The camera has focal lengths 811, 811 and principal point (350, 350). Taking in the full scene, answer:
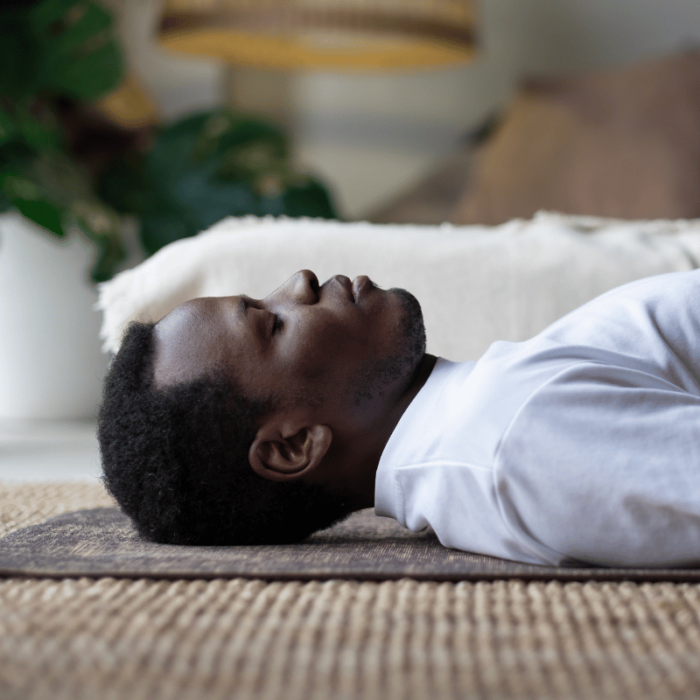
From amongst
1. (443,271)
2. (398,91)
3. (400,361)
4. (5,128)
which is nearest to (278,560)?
(400,361)

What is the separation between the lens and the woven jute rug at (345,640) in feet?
1.42

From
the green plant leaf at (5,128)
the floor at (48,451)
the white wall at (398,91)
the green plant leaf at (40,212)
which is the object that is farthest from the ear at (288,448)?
the white wall at (398,91)

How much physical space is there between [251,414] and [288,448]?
5cm

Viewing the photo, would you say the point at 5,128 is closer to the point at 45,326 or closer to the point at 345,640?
the point at 45,326

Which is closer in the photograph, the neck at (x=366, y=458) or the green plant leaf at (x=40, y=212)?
the neck at (x=366, y=458)

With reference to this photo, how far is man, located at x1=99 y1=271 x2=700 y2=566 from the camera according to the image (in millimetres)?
637

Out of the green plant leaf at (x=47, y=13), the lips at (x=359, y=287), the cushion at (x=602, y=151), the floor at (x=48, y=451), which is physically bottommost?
the floor at (x=48, y=451)

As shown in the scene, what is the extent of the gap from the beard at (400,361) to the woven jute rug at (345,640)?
22 cm

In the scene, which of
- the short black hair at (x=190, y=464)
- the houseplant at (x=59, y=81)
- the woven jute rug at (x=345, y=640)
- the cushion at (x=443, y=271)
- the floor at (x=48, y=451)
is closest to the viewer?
the woven jute rug at (x=345, y=640)

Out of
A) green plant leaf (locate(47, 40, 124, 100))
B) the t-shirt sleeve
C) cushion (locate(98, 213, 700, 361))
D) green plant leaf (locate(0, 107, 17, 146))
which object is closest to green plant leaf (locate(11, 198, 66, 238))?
green plant leaf (locate(0, 107, 17, 146))

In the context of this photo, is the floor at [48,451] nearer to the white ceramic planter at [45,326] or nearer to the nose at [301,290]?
the white ceramic planter at [45,326]

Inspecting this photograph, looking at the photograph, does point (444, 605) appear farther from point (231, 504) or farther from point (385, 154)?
point (385, 154)

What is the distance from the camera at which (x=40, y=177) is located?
5.60 feet

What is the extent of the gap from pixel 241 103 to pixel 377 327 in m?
2.12
